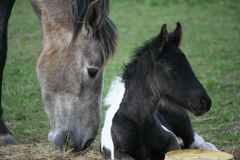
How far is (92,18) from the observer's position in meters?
4.47

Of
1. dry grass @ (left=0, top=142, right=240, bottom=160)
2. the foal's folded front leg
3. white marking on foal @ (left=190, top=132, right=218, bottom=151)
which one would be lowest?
white marking on foal @ (left=190, top=132, right=218, bottom=151)

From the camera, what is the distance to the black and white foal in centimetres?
464

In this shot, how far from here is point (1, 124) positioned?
19.1ft

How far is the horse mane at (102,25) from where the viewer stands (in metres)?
4.53

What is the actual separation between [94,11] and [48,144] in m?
1.66

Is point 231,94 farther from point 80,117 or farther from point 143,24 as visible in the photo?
point 143,24

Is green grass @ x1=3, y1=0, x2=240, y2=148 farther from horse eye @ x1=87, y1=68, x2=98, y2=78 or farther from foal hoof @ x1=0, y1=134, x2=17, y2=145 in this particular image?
horse eye @ x1=87, y1=68, x2=98, y2=78

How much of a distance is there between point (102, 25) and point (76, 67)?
1.32 feet

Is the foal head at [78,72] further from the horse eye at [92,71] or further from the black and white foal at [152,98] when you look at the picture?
the black and white foal at [152,98]

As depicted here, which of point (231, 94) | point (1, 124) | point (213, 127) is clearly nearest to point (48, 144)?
point (1, 124)

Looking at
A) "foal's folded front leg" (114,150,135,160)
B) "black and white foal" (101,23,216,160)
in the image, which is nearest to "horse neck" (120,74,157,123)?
"black and white foal" (101,23,216,160)

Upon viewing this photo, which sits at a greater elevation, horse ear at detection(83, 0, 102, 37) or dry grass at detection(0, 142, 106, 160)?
horse ear at detection(83, 0, 102, 37)

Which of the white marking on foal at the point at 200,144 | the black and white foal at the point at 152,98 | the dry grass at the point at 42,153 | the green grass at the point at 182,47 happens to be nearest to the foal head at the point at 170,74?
the black and white foal at the point at 152,98

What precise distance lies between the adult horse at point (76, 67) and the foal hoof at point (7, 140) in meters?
1.08
